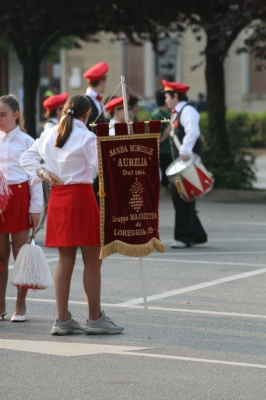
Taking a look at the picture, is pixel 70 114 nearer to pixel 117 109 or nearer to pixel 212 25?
pixel 117 109

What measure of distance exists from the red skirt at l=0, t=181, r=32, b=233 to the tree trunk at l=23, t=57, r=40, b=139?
14.7m

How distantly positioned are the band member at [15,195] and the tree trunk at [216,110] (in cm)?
1220

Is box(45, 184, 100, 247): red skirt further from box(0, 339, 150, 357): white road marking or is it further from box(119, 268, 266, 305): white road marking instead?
box(119, 268, 266, 305): white road marking

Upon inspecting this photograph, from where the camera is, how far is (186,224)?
39.9 ft

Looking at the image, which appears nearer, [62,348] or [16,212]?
[62,348]

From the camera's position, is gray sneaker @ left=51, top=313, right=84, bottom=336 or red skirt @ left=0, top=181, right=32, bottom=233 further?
red skirt @ left=0, top=181, right=32, bottom=233

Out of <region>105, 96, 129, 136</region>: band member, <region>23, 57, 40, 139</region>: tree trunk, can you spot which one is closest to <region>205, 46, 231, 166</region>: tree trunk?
<region>23, 57, 40, 139</region>: tree trunk

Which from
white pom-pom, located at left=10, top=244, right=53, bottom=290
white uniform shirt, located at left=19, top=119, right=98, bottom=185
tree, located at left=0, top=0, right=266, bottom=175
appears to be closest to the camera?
white uniform shirt, located at left=19, top=119, right=98, bottom=185

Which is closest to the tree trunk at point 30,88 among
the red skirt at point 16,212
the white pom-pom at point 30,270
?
the red skirt at point 16,212

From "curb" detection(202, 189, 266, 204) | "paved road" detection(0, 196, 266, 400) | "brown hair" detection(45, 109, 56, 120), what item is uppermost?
"brown hair" detection(45, 109, 56, 120)

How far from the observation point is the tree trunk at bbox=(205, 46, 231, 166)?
19891 mm

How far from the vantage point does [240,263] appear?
10930 millimetres

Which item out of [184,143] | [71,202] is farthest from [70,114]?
[184,143]

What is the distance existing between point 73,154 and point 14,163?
88 cm
